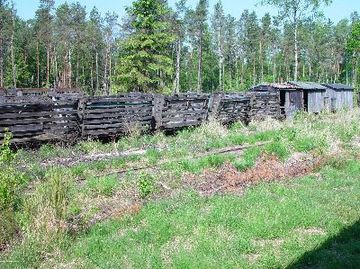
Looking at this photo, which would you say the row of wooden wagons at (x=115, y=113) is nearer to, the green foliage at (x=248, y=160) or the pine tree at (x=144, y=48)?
the green foliage at (x=248, y=160)

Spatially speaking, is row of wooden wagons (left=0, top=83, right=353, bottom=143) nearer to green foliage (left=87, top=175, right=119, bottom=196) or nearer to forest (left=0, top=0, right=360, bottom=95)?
green foliage (left=87, top=175, right=119, bottom=196)

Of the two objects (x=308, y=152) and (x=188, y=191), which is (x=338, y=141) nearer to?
(x=308, y=152)

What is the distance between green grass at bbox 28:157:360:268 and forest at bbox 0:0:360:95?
29.5m

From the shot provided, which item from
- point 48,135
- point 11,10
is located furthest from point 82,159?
point 11,10

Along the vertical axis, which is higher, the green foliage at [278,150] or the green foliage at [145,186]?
the green foliage at [278,150]

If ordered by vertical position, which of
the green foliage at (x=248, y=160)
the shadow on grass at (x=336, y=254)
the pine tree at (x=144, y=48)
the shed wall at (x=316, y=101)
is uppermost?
the pine tree at (x=144, y=48)

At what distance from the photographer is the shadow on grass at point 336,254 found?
581 centimetres

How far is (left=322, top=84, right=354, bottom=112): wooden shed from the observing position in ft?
129

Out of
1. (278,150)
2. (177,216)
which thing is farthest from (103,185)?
(278,150)

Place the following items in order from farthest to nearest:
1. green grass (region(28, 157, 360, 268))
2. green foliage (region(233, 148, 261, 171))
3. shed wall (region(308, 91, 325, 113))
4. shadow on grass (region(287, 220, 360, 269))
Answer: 1. shed wall (region(308, 91, 325, 113))
2. green foliage (region(233, 148, 261, 171))
3. green grass (region(28, 157, 360, 268))
4. shadow on grass (region(287, 220, 360, 269))

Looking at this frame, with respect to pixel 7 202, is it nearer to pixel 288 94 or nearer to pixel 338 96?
pixel 288 94

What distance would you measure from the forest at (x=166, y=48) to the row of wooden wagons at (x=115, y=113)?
16005 mm

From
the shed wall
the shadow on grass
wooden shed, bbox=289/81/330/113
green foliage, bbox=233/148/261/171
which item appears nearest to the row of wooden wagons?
green foliage, bbox=233/148/261/171

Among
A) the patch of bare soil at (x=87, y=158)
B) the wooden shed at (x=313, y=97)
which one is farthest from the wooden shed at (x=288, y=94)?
the patch of bare soil at (x=87, y=158)
